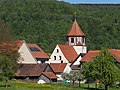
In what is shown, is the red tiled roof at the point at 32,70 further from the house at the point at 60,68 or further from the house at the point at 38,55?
the house at the point at 38,55

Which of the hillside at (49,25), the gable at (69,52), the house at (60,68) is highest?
the hillside at (49,25)

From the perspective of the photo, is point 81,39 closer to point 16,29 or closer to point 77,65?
point 77,65

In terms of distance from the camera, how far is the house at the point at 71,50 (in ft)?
309

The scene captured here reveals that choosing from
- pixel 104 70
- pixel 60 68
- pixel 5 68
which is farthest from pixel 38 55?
pixel 104 70

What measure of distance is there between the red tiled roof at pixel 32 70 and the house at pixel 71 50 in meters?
14.3

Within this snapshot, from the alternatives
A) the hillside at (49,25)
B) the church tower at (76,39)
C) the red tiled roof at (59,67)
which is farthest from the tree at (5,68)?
the hillside at (49,25)

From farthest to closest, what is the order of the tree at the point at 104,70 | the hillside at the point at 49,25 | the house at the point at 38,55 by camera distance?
the hillside at the point at 49,25, the house at the point at 38,55, the tree at the point at 104,70

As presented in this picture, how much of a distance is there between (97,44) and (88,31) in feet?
26.8

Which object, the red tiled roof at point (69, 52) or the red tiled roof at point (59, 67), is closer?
the red tiled roof at point (59, 67)

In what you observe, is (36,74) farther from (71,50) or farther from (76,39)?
(76,39)

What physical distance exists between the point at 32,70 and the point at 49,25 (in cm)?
6847

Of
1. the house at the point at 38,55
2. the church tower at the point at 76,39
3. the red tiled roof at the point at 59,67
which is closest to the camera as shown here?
the red tiled roof at the point at 59,67

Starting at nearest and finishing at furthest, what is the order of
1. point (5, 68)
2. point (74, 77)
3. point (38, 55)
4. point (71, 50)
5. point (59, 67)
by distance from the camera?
point (5, 68) < point (74, 77) < point (59, 67) < point (38, 55) < point (71, 50)

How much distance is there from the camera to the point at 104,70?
5559 centimetres
